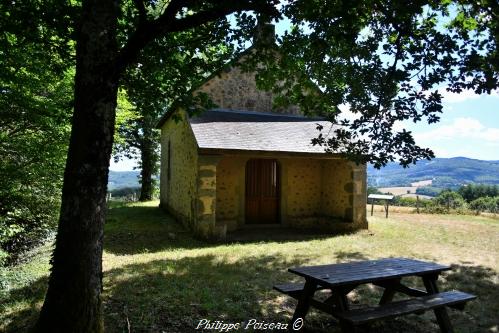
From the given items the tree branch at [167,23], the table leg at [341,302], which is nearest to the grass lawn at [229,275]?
the table leg at [341,302]

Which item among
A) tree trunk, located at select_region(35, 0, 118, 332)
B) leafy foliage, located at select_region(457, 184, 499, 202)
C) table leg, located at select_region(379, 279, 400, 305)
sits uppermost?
tree trunk, located at select_region(35, 0, 118, 332)

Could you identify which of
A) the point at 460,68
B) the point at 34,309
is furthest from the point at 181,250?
the point at 460,68

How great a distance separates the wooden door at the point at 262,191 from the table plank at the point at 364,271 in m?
7.71

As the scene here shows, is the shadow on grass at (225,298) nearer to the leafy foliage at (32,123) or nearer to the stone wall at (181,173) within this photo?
the leafy foliage at (32,123)

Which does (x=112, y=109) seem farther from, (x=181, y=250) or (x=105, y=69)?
(x=181, y=250)

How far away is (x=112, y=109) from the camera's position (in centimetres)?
358

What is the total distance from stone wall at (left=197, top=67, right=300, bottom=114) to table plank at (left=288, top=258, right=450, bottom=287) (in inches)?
327

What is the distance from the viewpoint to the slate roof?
32.2 ft

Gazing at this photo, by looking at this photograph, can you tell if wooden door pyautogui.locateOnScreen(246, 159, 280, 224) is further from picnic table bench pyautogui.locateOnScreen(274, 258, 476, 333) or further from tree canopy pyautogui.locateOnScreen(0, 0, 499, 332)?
picnic table bench pyautogui.locateOnScreen(274, 258, 476, 333)

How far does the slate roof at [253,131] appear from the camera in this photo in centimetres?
982

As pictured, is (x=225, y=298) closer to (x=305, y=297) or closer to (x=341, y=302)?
(x=305, y=297)

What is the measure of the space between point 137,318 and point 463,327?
4.02 m

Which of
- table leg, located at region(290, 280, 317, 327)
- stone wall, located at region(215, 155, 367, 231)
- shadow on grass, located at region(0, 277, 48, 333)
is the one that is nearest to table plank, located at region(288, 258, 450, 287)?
table leg, located at region(290, 280, 317, 327)

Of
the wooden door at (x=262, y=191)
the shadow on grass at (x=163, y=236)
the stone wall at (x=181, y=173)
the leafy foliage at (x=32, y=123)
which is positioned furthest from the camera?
the wooden door at (x=262, y=191)
